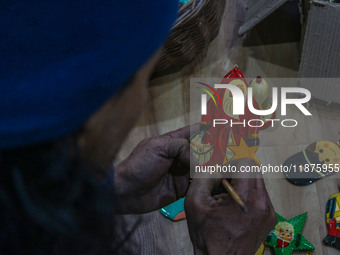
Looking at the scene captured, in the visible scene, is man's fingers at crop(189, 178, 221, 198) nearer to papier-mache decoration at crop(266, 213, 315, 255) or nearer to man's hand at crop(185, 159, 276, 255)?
man's hand at crop(185, 159, 276, 255)

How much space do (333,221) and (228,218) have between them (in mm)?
352

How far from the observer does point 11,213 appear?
0.37 metres

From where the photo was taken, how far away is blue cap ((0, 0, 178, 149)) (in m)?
0.32

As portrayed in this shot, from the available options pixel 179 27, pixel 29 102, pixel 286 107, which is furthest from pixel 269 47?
pixel 29 102

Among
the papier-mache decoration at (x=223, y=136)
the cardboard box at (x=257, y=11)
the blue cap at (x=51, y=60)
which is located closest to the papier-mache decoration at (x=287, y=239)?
the papier-mache decoration at (x=223, y=136)

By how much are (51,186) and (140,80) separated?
12 cm

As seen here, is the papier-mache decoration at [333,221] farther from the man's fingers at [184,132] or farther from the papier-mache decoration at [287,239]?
the man's fingers at [184,132]

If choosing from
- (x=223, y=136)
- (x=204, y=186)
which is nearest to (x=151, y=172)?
(x=204, y=186)

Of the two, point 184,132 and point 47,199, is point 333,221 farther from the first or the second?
point 47,199

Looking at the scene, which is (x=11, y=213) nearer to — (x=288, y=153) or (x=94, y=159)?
(x=94, y=159)

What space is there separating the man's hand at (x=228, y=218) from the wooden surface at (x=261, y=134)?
23 cm

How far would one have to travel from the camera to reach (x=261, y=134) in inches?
43.1

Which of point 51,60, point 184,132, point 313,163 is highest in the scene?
point 51,60

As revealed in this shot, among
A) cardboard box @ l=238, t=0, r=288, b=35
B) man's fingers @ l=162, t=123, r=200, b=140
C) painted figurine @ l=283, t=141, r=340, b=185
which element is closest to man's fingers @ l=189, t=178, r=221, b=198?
man's fingers @ l=162, t=123, r=200, b=140
